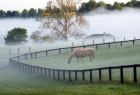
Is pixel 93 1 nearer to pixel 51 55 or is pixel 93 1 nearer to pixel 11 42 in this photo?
pixel 11 42

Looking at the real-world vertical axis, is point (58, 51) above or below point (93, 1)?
below

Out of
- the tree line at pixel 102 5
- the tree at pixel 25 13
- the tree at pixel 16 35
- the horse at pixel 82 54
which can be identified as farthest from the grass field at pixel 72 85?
the tree at pixel 25 13

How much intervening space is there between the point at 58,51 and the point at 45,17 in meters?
25.6

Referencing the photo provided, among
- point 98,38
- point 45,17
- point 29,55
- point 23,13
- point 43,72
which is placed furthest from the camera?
point 23,13

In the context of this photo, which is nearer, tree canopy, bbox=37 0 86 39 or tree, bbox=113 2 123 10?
tree canopy, bbox=37 0 86 39

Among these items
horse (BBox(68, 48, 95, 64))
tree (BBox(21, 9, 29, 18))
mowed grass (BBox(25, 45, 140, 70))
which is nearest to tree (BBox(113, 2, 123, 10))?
tree (BBox(21, 9, 29, 18))

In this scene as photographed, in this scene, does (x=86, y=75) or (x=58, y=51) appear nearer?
(x=86, y=75)

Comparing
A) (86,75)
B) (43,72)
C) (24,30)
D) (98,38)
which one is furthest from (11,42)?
(86,75)

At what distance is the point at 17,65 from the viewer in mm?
55375

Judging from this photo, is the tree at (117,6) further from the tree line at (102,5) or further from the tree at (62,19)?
the tree at (62,19)

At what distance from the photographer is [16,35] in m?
128

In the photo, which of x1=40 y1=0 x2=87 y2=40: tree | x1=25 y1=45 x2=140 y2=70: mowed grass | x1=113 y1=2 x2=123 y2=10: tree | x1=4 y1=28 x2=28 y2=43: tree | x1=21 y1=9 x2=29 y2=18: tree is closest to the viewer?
x1=25 y1=45 x2=140 y2=70: mowed grass

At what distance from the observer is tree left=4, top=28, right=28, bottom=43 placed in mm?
126312

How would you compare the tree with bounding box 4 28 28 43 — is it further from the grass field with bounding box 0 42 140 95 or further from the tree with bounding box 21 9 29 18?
the grass field with bounding box 0 42 140 95
